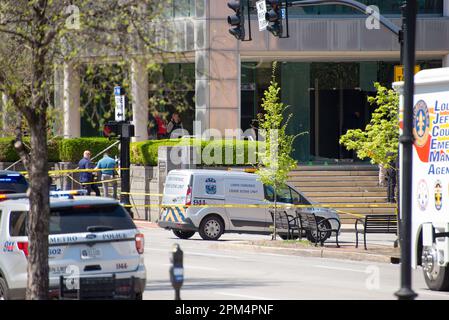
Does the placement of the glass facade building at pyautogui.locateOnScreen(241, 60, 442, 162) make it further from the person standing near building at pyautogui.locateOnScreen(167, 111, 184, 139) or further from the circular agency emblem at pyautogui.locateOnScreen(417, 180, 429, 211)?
the circular agency emblem at pyautogui.locateOnScreen(417, 180, 429, 211)

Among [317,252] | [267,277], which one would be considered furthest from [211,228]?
[267,277]

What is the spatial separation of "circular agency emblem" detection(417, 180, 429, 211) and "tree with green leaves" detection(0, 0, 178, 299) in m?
6.56

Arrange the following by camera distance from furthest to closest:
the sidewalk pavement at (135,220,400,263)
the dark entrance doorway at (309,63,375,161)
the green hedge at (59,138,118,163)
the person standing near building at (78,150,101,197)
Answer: the dark entrance doorway at (309,63,375,161) < the green hedge at (59,138,118,163) < the person standing near building at (78,150,101,197) < the sidewalk pavement at (135,220,400,263)

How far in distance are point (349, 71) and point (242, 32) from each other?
16939mm

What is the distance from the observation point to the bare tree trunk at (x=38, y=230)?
1394 cm

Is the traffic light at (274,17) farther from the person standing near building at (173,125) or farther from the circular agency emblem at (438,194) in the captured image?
the person standing near building at (173,125)

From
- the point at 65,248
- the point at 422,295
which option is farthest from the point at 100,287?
the point at 422,295

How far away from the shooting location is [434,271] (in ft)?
62.3

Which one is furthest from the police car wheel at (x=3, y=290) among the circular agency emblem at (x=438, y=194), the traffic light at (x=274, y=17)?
the traffic light at (x=274, y=17)

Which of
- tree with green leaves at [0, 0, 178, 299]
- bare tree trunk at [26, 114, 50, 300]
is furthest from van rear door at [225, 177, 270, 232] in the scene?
bare tree trunk at [26, 114, 50, 300]

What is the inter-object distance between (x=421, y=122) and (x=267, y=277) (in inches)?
165

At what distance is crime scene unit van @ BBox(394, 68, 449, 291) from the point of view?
18.6m

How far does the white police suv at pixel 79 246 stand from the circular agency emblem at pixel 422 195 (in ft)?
18.9
